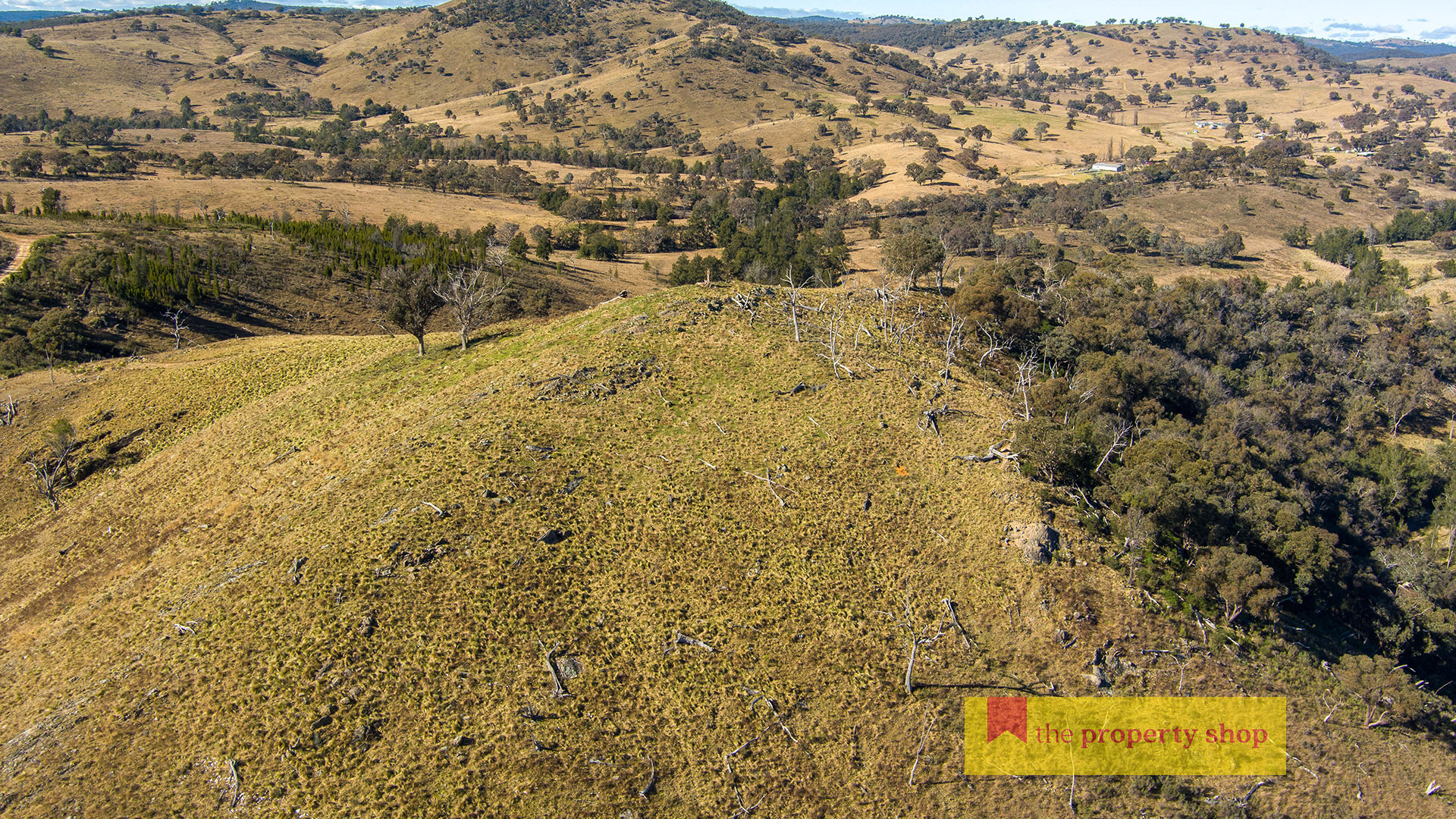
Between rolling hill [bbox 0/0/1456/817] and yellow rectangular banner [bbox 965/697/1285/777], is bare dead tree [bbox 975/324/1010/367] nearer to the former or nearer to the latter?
rolling hill [bbox 0/0/1456/817]

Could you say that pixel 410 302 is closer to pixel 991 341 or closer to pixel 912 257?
pixel 912 257

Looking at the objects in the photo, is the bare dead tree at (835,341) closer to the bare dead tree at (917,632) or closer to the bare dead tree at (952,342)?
the bare dead tree at (952,342)

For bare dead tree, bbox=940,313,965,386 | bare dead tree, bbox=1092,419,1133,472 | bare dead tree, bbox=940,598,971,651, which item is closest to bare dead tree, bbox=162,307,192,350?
bare dead tree, bbox=940,313,965,386

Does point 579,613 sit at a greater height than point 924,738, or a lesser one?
greater

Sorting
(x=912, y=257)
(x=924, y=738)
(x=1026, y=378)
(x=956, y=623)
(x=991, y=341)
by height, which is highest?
(x=912, y=257)

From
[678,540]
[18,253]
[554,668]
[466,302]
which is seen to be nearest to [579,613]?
[554,668]

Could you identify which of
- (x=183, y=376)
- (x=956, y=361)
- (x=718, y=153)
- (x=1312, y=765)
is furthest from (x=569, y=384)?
(x=718, y=153)
